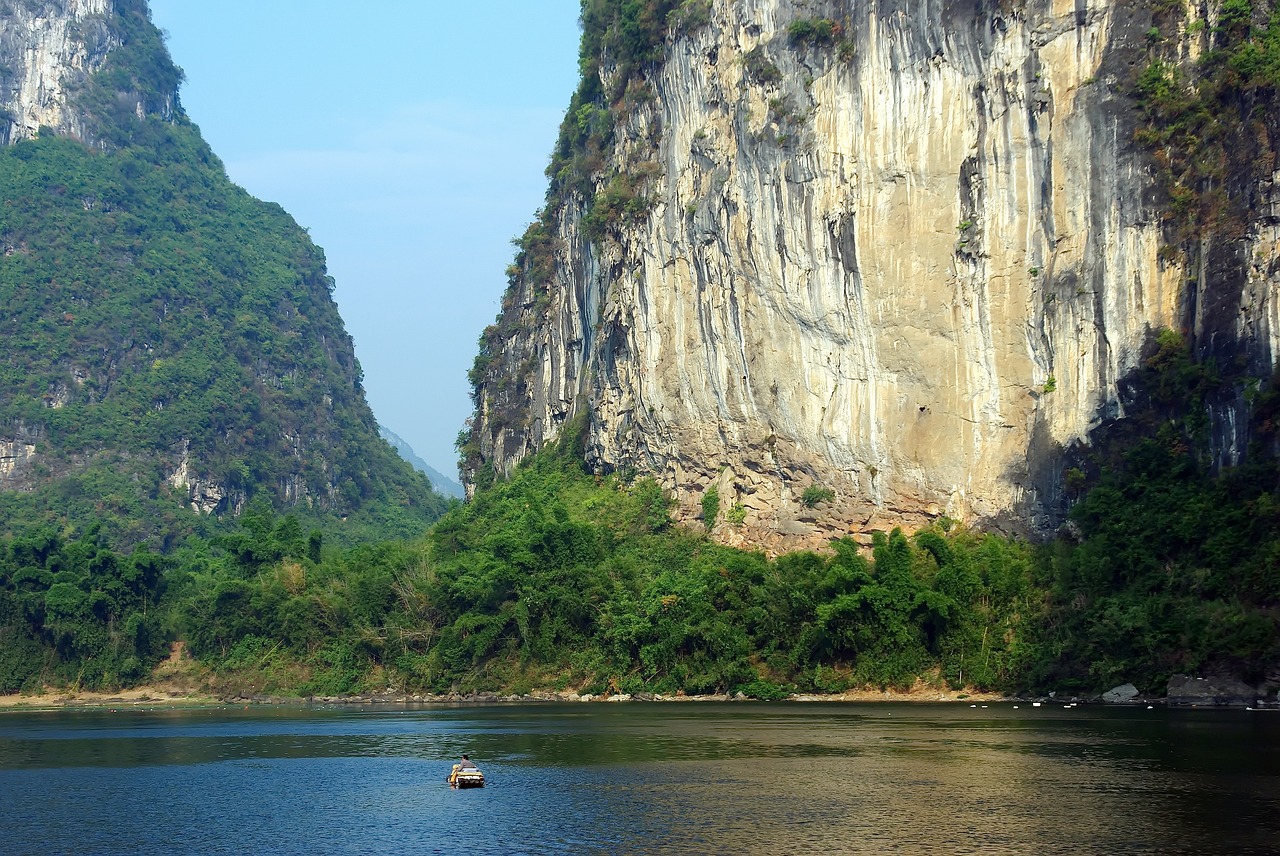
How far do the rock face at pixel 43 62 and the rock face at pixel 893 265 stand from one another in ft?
175

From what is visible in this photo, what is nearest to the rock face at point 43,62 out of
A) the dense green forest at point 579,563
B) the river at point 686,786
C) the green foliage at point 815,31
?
the dense green forest at point 579,563

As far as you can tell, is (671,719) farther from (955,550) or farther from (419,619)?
(419,619)

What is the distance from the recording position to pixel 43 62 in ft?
275

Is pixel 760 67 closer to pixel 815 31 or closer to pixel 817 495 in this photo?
pixel 815 31

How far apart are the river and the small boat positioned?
0.21 m

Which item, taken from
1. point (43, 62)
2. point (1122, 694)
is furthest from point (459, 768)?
point (43, 62)

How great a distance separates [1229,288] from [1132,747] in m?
14.4

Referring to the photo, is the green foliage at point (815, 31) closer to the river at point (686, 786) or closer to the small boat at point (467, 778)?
the river at point (686, 786)

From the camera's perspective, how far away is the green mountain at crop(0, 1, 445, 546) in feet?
229

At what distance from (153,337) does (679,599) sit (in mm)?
Result: 48817

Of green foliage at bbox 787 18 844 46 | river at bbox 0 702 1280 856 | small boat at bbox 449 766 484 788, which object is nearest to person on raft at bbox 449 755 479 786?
small boat at bbox 449 766 484 788

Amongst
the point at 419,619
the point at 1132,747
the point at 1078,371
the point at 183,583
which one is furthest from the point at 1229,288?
the point at 183,583

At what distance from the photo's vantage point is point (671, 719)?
31031mm

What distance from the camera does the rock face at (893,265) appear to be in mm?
36688
